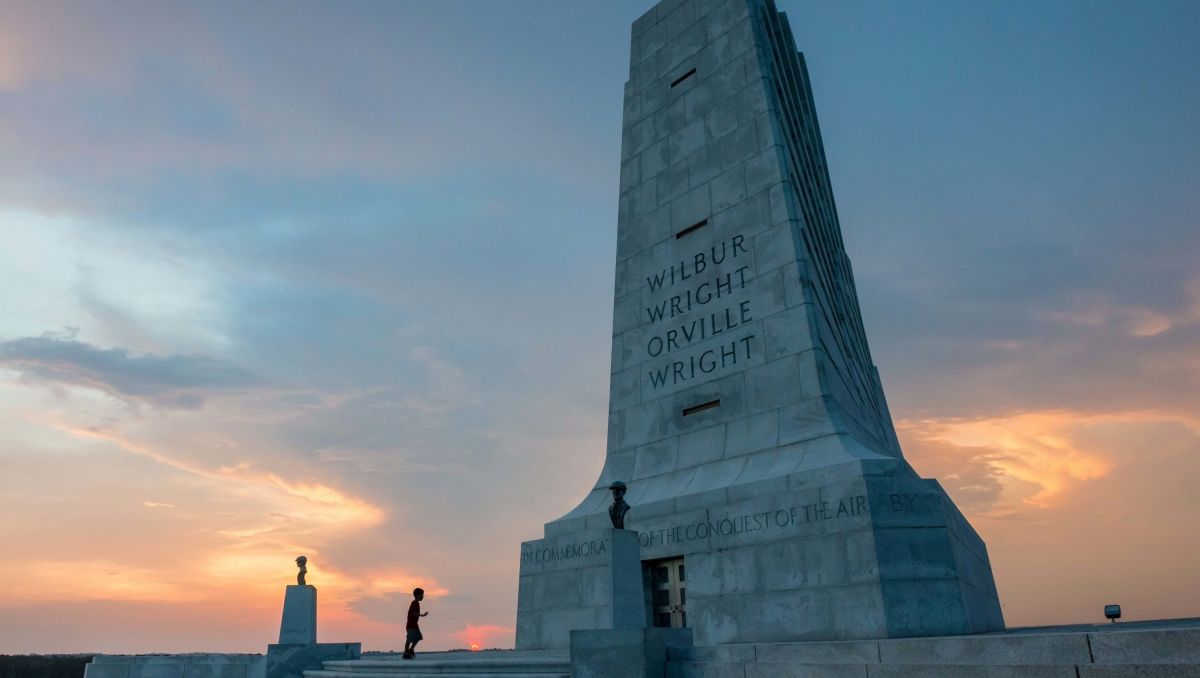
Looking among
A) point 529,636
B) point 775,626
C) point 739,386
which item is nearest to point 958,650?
point 775,626

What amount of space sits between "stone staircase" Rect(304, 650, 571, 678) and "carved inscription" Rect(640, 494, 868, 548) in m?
3.22

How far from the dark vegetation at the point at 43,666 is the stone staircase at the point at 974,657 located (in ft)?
69.3

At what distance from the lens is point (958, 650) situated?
949 cm

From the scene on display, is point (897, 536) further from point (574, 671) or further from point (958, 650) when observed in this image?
point (574, 671)

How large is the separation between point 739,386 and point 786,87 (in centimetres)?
1179

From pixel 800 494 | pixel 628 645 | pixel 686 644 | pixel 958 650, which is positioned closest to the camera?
pixel 958 650

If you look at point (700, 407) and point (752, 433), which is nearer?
point (752, 433)

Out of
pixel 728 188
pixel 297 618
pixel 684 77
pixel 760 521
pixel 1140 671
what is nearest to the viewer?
pixel 1140 671

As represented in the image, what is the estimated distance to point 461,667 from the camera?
46.9ft

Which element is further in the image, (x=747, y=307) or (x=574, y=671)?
(x=747, y=307)

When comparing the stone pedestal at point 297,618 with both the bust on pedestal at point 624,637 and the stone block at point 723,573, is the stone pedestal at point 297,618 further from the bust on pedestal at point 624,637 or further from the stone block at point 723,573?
the bust on pedestal at point 624,637

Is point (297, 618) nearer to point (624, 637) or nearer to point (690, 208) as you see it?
point (624, 637)

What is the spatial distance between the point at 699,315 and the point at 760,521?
5.79 meters

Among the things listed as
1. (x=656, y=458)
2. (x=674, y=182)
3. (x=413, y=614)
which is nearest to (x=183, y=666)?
(x=413, y=614)
